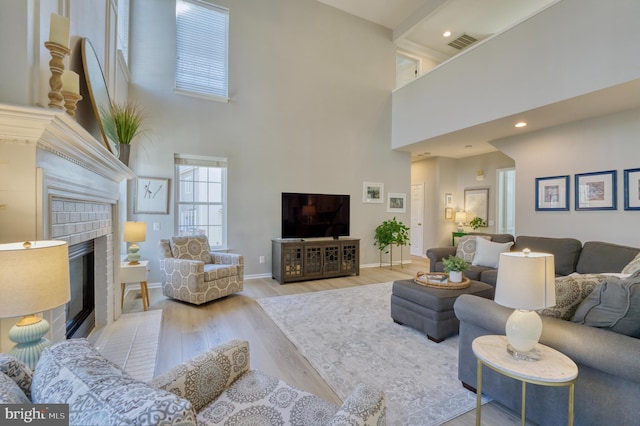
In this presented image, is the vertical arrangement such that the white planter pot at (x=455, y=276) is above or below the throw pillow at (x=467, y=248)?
below

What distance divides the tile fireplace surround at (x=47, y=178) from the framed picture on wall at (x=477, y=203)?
726cm

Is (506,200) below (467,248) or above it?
above

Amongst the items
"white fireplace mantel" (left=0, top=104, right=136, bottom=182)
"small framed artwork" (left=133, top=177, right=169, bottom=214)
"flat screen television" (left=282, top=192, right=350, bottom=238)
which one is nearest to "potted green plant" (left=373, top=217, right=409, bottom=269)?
"flat screen television" (left=282, top=192, right=350, bottom=238)

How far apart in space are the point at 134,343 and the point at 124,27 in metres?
4.46

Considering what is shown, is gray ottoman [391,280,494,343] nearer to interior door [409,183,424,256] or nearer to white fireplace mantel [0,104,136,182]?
white fireplace mantel [0,104,136,182]

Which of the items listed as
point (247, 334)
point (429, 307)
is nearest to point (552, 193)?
point (429, 307)

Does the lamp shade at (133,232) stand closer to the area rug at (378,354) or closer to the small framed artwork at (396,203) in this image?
the area rug at (378,354)

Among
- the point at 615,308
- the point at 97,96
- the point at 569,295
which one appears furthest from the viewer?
the point at 97,96

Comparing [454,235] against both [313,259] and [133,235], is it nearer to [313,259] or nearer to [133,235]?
[313,259]

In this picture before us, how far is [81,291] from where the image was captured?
2.55 m

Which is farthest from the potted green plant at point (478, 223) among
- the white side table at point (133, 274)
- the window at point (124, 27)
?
the window at point (124, 27)

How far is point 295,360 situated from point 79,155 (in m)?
2.19

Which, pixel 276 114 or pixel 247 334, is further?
pixel 276 114

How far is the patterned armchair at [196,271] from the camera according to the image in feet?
11.7
